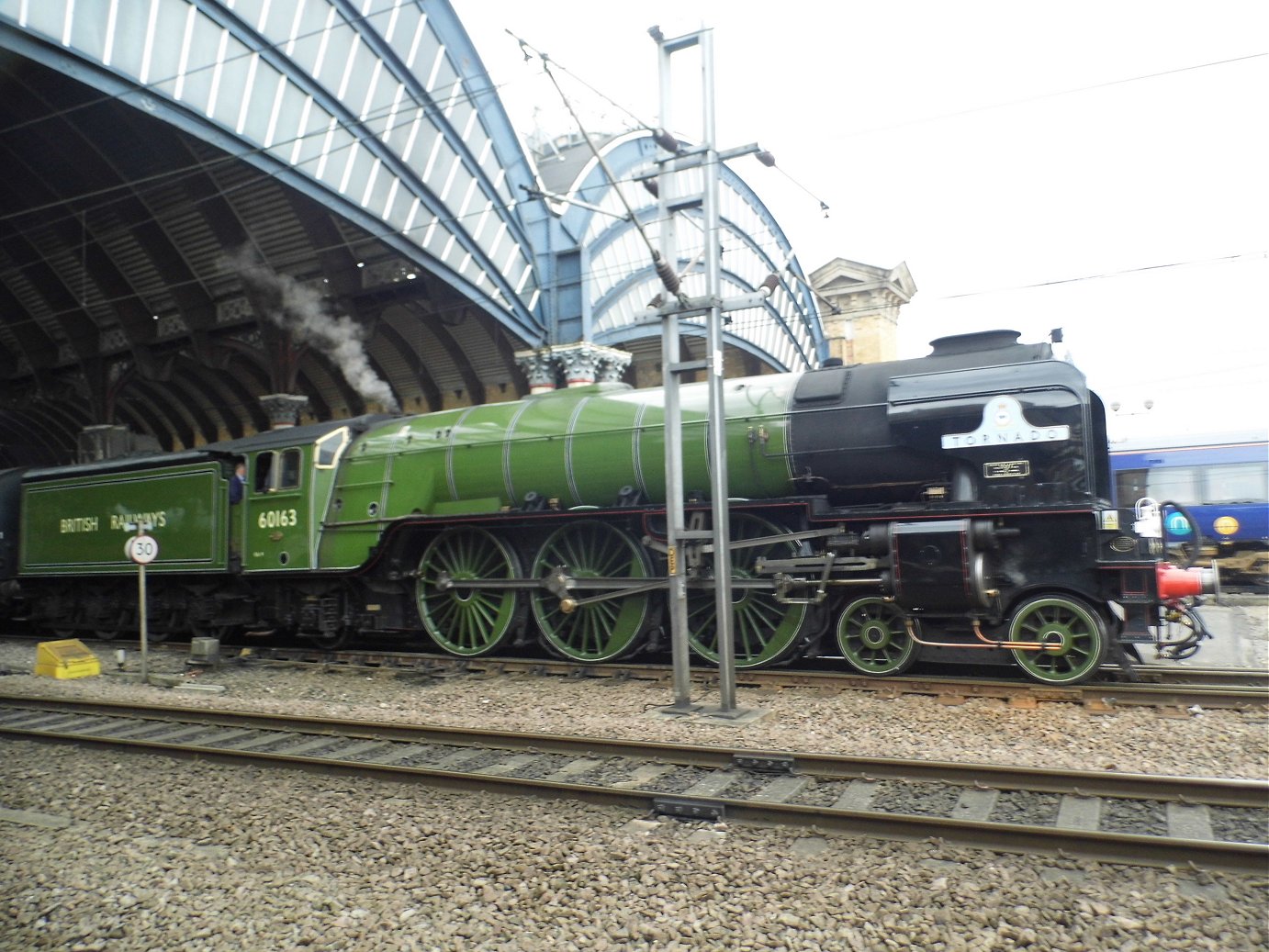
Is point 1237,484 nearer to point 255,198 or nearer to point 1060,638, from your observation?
point 1060,638

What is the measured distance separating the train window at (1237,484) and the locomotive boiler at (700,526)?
11.6 meters

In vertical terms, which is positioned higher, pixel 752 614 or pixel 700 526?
pixel 700 526

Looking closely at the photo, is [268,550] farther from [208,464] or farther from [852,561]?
[852,561]

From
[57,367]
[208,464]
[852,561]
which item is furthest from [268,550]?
[57,367]

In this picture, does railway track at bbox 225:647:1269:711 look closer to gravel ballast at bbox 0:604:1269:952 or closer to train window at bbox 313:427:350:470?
gravel ballast at bbox 0:604:1269:952

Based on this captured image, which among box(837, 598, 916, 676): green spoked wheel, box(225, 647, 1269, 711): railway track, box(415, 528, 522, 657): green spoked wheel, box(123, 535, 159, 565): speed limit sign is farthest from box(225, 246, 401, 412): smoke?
box(837, 598, 916, 676): green spoked wheel

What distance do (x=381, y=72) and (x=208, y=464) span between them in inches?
383

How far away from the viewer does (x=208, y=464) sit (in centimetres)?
1267

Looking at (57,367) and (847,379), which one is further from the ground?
(57,367)

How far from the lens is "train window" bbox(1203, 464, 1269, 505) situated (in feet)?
59.1

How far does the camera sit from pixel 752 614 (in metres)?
9.70

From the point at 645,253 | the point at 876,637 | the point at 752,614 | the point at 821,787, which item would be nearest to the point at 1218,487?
the point at 876,637

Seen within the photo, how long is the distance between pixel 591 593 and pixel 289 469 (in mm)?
4647

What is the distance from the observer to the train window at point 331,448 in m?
11.9
